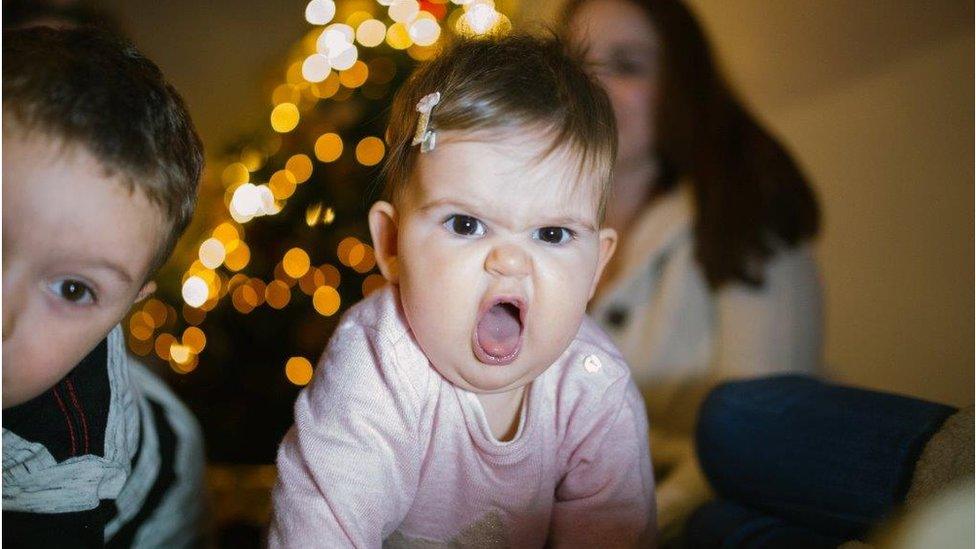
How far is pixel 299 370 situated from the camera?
1.56 meters

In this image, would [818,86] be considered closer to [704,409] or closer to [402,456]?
[704,409]

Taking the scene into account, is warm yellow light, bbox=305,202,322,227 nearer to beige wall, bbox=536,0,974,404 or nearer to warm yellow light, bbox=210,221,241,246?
warm yellow light, bbox=210,221,241,246

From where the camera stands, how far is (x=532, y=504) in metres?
0.83

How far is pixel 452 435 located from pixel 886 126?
1.58 m

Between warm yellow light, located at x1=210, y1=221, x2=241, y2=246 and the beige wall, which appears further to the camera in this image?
the beige wall

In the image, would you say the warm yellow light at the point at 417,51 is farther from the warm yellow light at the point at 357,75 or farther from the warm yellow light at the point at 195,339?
the warm yellow light at the point at 195,339

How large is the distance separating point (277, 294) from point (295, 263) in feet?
0.27

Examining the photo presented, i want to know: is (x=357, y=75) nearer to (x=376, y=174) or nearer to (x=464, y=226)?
(x=376, y=174)

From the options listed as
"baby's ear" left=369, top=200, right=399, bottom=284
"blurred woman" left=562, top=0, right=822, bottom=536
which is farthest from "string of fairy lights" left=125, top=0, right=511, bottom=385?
"baby's ear" left=369, top=200, right=399, bottom=284

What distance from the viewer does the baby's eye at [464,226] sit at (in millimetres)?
718

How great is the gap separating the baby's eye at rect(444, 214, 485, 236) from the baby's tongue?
87 mm

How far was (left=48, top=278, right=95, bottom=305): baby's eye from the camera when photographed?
63 cm

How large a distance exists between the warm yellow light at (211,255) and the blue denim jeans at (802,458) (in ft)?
3.58

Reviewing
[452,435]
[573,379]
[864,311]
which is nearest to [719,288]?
[864,311]
